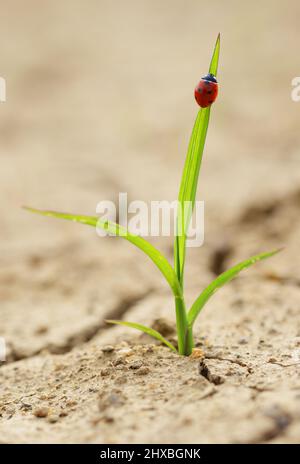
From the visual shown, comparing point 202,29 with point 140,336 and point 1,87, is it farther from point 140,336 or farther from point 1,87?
point 140,336

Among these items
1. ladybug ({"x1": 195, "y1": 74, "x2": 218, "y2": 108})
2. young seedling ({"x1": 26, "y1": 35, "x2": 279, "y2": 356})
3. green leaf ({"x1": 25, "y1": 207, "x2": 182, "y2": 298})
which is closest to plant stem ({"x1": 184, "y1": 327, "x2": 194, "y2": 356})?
young seedling ({"x1": 26, "y1": 35, "x2": 279, "y2": 356})

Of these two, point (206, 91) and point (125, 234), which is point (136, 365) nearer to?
point (125, 234)

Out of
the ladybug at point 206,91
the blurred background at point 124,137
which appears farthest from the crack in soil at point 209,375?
the blurred background at point 124,137

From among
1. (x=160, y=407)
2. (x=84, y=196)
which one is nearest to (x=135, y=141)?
(x=84, y=196)

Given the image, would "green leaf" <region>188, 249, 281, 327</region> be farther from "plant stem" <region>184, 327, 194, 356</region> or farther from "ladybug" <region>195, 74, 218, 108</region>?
"ladybug" <region>195, 74, 218, 108</region>

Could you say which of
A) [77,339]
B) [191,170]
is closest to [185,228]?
[191,170]

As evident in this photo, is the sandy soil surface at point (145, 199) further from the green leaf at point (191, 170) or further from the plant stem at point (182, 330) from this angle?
the green leaf at point (191, 170)
